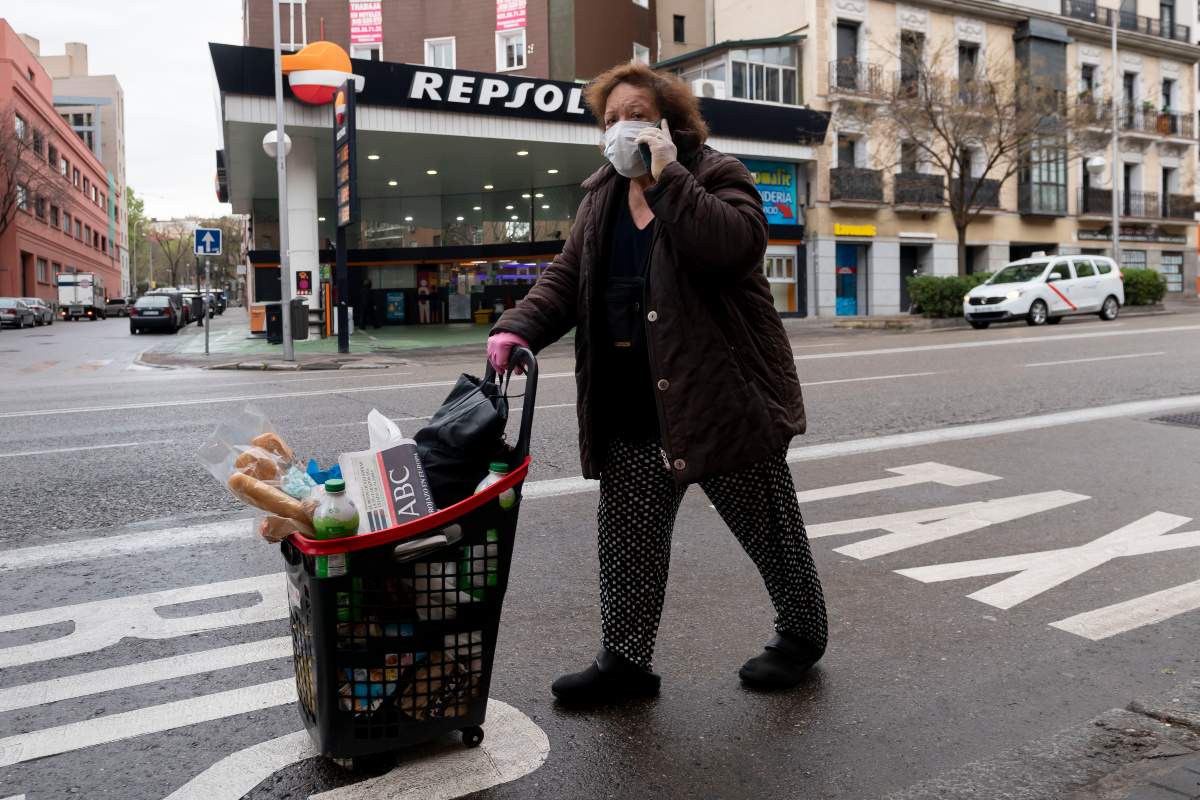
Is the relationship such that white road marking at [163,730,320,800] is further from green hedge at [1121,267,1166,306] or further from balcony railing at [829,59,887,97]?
balcony railing at [829,59,887,97]

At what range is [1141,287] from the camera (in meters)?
28.9

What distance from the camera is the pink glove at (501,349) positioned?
9.69ft

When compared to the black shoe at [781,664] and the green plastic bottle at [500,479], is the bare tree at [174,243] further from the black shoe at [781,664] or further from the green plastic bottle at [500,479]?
the green plastic bottle at [500,479]

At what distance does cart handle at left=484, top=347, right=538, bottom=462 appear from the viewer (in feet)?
8.53

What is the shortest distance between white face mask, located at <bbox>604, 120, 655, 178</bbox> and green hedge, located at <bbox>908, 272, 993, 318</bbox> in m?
25.4

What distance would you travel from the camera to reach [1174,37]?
4319 cm

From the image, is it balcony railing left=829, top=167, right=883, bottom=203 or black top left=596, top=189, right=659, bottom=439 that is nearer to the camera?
black top left=596, top=189, right=659, bottom=439

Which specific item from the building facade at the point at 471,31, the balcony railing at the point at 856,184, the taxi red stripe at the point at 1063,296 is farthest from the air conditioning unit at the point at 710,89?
the taxi red stripe at the point at 1063,296

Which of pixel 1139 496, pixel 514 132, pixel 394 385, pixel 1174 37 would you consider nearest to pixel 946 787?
pixel 1139 496

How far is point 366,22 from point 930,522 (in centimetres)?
3590

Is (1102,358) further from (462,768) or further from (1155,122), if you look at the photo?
(1155,122)

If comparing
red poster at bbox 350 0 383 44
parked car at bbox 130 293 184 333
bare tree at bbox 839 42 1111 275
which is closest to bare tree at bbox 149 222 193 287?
parked car at bbox 130 293 184 333

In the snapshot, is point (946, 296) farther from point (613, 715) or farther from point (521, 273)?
point (613, 715)

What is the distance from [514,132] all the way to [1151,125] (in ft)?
100
